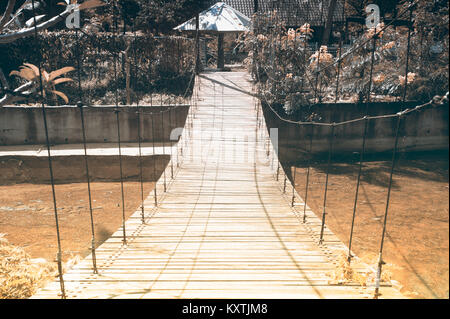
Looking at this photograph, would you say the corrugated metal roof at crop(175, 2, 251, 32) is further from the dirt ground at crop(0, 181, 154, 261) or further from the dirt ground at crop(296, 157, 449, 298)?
the dirt ground at crop(0, 181, 154, 261)

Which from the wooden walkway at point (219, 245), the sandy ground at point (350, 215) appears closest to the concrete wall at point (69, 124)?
the sandy ground at point (350, 215)

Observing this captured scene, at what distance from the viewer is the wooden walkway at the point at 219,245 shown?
1665 mm

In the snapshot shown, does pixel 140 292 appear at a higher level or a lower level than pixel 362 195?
higher

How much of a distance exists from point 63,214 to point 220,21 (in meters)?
5.31

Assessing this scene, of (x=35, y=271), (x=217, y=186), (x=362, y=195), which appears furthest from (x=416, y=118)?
(x=35, y=271)

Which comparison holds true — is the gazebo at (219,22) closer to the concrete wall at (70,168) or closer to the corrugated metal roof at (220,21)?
Answer: the corrugated metal roof at (220,21)

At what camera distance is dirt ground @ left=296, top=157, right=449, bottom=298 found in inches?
128

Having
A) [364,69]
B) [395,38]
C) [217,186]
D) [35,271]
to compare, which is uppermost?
[395,38]

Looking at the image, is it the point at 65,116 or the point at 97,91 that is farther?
the point at 97,91

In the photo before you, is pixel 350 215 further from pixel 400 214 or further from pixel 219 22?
pixel 219 22
